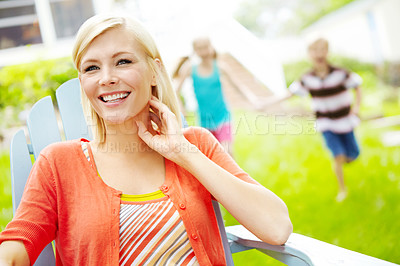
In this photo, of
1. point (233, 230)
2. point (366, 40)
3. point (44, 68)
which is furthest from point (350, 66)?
point (233, 230)

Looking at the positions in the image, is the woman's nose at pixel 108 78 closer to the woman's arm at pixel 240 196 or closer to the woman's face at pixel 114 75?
the woman's face at pixel 114 75

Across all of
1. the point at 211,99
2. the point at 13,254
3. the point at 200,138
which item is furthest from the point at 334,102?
the point at 13,254

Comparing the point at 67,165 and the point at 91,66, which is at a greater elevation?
the point at 91,66

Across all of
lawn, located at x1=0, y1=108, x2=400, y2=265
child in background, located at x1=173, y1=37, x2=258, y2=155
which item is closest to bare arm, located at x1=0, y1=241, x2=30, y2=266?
lawn, located at x1=0, y1=108, x2=400, y2=265

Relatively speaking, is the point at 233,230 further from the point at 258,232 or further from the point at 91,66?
the point at 91,66

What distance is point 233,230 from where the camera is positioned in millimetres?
1463

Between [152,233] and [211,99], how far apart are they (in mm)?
2639

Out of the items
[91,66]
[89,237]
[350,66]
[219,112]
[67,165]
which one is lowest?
[350,66]

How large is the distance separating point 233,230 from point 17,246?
28.7 inches

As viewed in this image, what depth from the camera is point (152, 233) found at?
1.17 m

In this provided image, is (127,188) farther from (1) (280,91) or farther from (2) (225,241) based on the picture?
(1) (280,91)

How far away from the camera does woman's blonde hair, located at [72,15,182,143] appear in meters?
1.19

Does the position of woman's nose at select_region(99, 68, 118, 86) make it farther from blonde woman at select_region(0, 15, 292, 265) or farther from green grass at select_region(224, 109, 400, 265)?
green grass at select_region(224, 109, 400, 265)

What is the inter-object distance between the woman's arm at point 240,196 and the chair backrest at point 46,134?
0.25m
